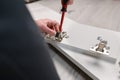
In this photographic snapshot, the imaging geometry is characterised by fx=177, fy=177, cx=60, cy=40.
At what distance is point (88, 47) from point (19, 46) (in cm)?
44

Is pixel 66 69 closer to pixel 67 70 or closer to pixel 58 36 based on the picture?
pixel 67 70

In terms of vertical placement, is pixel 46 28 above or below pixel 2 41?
below

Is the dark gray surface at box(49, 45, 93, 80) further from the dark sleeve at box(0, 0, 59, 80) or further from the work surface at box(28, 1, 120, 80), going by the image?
the dark sleeve at box(0, 0, 59, 80)

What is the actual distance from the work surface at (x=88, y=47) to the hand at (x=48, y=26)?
52 mm

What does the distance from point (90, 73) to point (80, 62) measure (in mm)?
56

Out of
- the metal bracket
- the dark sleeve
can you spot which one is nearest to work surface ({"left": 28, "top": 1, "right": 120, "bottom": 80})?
the metal bracket

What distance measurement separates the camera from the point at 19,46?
0.24 m

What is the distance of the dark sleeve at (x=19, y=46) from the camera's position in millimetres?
227

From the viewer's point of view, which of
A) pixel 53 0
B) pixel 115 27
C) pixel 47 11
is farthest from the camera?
pixel 53 0

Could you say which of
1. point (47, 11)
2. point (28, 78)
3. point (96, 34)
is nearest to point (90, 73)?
point (96, 34)

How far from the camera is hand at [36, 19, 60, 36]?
714 mm

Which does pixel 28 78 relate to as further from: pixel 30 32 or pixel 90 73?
pixel 90 73

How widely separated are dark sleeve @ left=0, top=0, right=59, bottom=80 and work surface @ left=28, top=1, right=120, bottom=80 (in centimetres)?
33

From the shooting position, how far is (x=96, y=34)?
0.73 m
